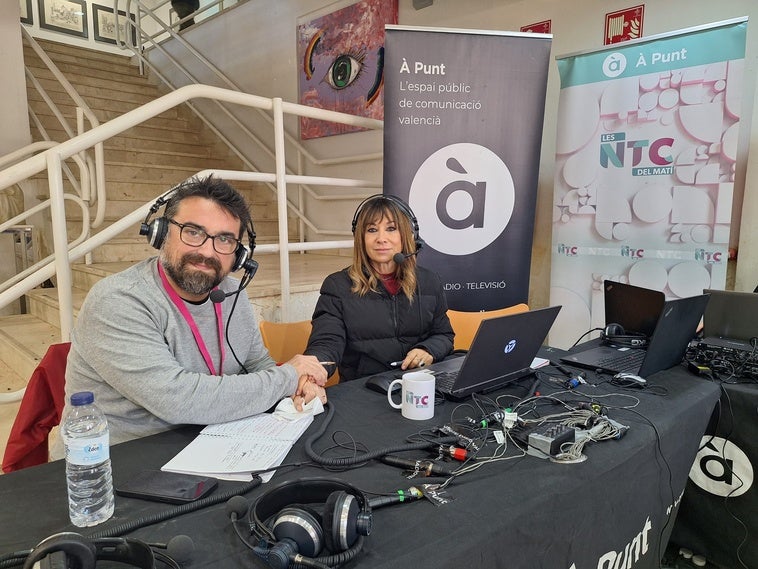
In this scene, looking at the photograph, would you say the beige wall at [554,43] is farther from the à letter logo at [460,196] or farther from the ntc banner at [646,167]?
the à letter logo at [460,196]

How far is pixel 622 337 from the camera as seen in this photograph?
184cm

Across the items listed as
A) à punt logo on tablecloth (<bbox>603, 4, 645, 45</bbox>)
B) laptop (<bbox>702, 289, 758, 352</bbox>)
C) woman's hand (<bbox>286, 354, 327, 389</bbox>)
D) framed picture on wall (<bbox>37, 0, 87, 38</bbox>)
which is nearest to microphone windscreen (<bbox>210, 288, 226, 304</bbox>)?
woman's hand (<bbox>286, 354, 327, 389</bbox>)

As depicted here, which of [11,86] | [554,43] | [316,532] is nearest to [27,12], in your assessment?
[11,86]

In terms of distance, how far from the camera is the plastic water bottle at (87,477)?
0.74 m

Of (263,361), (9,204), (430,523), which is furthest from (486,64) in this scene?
(9,204)

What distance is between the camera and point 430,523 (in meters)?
0.75

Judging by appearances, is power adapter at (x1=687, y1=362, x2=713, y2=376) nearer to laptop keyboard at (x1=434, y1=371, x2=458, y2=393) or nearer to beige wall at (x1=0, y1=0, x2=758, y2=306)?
laptop keyboard at (x1=434, y1=371, x2=458, y2=393)

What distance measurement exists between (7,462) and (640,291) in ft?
A: 6.55

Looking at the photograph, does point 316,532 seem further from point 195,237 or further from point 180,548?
point 195,237

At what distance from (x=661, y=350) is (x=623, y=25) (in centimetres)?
207

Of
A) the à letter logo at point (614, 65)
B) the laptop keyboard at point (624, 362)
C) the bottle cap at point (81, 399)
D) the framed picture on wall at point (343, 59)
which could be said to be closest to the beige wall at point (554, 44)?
the framed picture on wall at point (343, 59)

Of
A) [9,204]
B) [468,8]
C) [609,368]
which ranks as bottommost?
[609,368]

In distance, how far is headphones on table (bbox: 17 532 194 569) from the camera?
0.54 m

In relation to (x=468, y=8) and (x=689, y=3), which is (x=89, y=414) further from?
(x=468, y=8)
